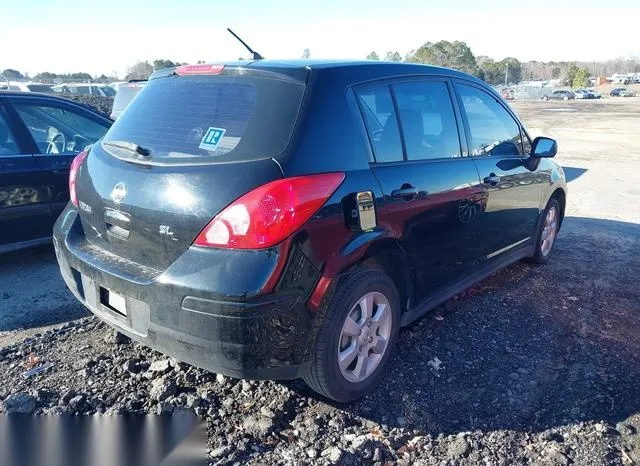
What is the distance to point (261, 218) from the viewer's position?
7.59 feet

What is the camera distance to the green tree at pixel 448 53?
230 ft

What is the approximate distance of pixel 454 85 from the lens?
12.5ft

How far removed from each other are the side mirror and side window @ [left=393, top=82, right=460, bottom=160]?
4.10ft

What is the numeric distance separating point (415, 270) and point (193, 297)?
1.42m

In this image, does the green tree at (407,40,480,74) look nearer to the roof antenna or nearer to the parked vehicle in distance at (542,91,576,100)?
the parked vehicle in distance at (542,91,576,100)

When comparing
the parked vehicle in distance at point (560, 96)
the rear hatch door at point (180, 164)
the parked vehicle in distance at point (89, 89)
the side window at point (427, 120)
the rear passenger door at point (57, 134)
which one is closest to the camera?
the rear hatch door at point (180, 164)

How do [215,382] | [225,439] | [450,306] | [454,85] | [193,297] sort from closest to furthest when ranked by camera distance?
[193,297] → [225,439] → [215,382] → [454,85] → [450,306]

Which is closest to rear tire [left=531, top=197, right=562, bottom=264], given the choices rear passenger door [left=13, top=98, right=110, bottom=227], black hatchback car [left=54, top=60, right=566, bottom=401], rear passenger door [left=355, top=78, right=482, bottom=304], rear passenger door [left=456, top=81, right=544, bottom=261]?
rear passenger door [left=456, top=81, right=544, bottom=261]

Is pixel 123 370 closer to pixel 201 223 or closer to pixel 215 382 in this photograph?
pixel 215 382

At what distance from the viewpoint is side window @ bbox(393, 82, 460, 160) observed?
127 inches

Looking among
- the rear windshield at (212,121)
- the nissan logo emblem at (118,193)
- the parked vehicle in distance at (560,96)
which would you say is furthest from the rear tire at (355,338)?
the parked vehicle in distance at (560,96)

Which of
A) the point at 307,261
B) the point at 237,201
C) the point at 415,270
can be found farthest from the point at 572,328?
the point at 237,201

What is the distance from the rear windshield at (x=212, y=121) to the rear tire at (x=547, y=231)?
3.32m

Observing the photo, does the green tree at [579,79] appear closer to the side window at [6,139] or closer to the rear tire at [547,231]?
the rear tire at [547,231]
